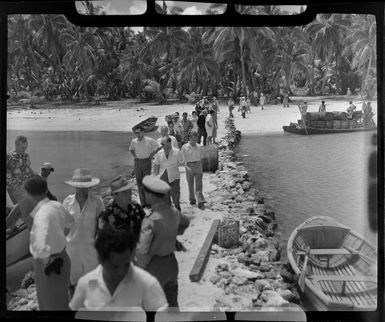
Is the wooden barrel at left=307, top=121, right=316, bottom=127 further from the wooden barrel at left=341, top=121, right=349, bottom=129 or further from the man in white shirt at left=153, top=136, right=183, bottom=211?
the man in white shirt at left=153, top=136, right=183, bottom=211

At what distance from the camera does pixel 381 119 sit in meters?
3.19

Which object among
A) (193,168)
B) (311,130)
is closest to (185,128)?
(193,168)

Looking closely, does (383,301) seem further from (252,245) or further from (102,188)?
(102,188)

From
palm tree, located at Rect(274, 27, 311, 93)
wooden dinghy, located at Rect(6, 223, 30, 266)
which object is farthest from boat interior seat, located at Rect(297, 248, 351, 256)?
wooden dinghy, located at Rect(6, 223, 30, 266)

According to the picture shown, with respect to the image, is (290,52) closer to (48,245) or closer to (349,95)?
(349,95)

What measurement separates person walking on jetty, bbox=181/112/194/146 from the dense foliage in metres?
0.16

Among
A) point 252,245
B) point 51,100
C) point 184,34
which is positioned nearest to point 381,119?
point 252,245

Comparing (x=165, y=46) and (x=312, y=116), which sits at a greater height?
(x=165, y=46)

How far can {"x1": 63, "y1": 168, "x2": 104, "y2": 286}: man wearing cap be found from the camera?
119 inches

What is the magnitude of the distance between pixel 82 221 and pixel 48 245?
0.25 meters

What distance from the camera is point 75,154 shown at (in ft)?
10.4

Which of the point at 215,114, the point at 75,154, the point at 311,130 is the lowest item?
the point at 75,154

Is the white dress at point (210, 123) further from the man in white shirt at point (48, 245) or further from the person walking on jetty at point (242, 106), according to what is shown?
the man in white shirt at point (48, 245)

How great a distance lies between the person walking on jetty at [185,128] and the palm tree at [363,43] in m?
1.13
